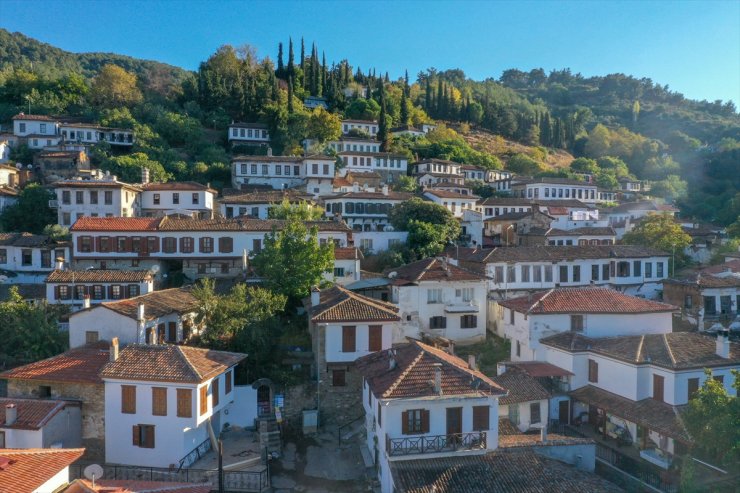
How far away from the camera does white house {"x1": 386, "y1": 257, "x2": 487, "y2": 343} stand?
31.6 metres

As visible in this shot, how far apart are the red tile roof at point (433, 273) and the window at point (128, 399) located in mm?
15605

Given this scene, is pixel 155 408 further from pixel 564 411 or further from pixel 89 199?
pixel 89 199

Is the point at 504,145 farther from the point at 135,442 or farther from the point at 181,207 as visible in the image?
the point at 135,442

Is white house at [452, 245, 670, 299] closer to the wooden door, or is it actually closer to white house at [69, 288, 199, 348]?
the wooden door

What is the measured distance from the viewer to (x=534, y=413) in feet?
77.4

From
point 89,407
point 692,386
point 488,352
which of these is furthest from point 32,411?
point 692,386

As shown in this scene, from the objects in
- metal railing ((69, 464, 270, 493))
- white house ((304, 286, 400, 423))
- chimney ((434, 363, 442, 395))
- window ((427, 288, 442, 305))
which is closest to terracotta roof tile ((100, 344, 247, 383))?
metal railing ((69, 464, 270, 493))

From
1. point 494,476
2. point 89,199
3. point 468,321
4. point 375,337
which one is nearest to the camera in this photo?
point 494,476

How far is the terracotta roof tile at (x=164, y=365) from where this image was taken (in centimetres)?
2159

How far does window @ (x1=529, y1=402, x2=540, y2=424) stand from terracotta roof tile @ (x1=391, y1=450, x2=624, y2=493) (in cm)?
326

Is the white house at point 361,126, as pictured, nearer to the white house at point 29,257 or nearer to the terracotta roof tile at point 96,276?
the white house at point 29,257

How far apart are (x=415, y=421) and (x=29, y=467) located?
12506mm

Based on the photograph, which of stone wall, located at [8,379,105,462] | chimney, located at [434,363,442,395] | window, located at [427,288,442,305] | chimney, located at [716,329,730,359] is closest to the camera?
chimney, located at [434,363,442,395]

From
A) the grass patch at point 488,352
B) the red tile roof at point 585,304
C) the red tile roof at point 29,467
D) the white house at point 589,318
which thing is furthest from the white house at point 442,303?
the red tile roof at point 29,467
